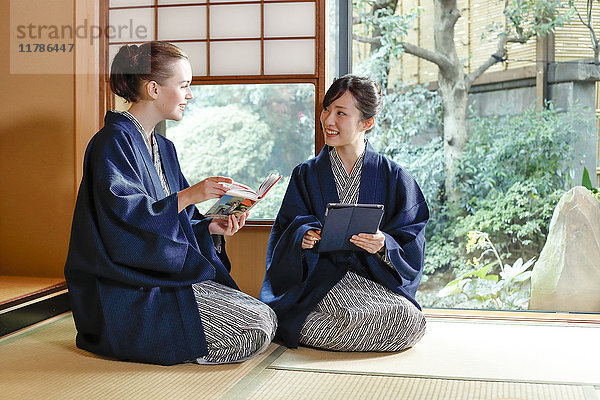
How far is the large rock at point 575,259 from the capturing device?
4168 millimetres

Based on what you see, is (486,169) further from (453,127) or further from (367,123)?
(367,123)

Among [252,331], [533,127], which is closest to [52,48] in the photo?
[252,331]

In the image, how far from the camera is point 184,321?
2.67 meters

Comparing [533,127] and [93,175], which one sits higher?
[533,127]

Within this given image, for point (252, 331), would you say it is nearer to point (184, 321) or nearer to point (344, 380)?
point (184, 321)

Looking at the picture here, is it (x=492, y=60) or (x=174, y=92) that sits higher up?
(x=492, y=60)

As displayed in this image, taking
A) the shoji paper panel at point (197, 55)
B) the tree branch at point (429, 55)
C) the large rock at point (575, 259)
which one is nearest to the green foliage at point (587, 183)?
the large rock at point (575, 259)

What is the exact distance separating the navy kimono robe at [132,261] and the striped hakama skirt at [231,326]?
0.16ft

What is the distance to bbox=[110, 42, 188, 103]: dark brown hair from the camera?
287 centimetres

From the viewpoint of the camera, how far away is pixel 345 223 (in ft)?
9.17

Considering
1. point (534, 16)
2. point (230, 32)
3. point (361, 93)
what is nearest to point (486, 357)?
point (361, 93)

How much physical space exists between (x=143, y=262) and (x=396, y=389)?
1.10 metres

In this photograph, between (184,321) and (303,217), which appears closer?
(184,321)

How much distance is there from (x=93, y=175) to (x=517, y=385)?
6.05 feet
